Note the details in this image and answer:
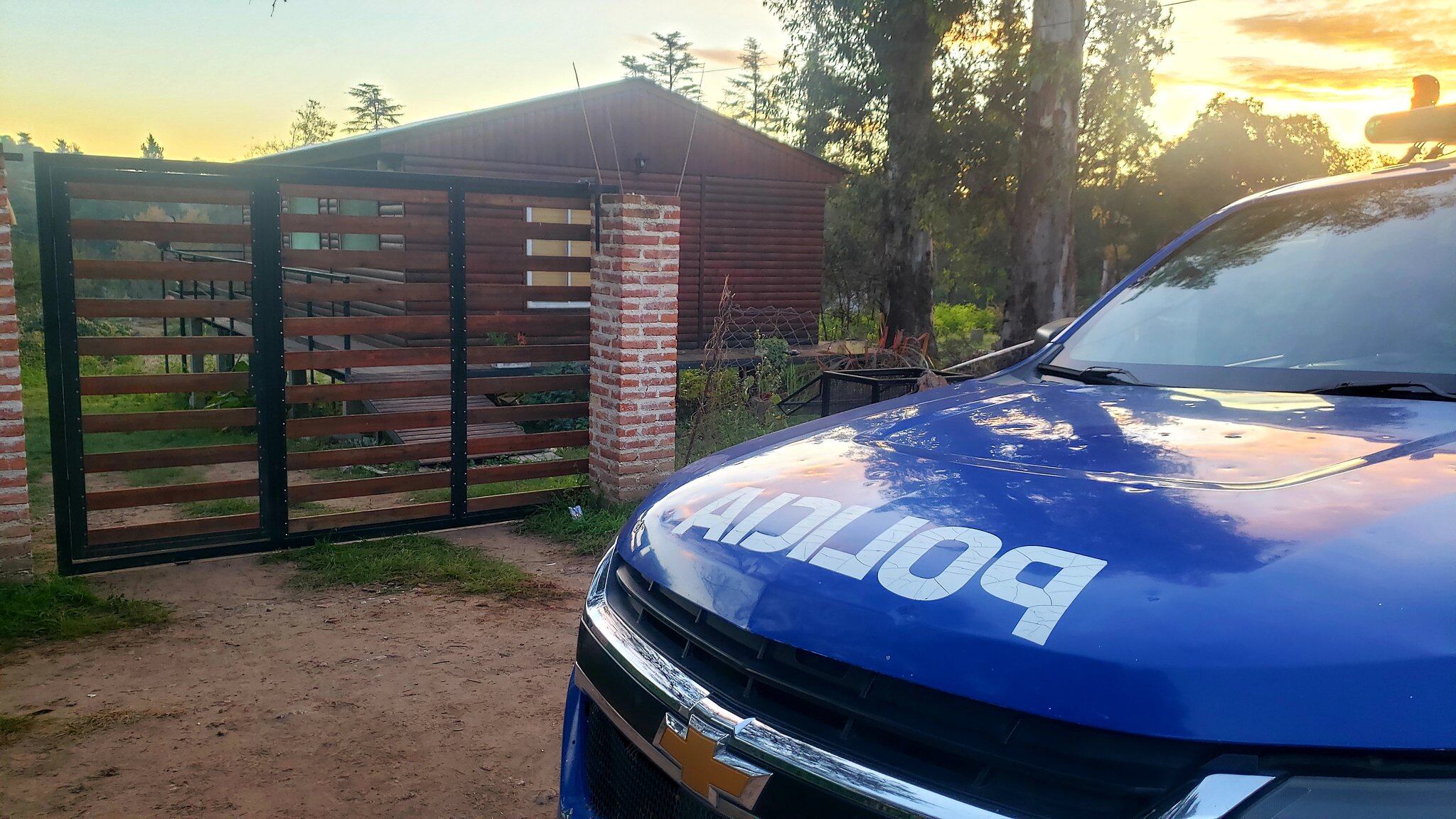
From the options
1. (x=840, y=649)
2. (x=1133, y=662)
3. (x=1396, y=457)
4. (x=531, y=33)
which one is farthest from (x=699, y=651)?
(x=531, y=33)

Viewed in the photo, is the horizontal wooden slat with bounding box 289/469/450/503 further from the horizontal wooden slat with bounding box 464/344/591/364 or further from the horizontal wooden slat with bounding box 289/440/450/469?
the horizontal wooden slat with bounding box 464/344/591/364

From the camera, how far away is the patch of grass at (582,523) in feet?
21.7

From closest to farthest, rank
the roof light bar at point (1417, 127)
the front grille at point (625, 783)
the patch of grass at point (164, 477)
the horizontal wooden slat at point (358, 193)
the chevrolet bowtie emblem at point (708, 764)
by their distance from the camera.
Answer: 1. the chevrolet bowtie emblem at point (708, 764)
2. the front grille at point (625, 783)
3. the roof light bar at point (1417, 127)
4. the horizontal wooden slat at point (358, 193)
5. the patch of grass at point (164, 477)

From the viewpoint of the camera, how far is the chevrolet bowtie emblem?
1.46 metres

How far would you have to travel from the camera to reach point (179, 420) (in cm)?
608

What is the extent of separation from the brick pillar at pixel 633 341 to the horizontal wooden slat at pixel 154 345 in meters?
2.26

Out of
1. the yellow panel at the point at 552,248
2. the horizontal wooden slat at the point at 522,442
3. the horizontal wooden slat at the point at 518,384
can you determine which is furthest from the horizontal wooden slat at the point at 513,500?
the yellow panel at the point at 552,248

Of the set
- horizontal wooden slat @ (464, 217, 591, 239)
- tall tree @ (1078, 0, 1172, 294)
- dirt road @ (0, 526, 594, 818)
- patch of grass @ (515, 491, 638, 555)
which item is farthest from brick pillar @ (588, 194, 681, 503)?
tall tree @ (1078, 0, 1172, 294)

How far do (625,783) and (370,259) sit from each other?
5.38 meters

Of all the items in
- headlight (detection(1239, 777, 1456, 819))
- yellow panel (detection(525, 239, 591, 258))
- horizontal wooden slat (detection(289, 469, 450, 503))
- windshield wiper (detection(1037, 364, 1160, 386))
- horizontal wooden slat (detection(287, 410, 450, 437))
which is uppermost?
yellow panel (detection(525, 239, 591, 258))

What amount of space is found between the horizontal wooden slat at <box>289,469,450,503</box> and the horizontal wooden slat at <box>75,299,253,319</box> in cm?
111

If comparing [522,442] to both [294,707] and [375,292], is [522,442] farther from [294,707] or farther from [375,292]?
[294,707]

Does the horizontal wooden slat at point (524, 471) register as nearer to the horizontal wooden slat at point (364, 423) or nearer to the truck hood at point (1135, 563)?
the horizontal wooden slat at point (364, 423)

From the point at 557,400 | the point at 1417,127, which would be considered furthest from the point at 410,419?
the point at 557,400
